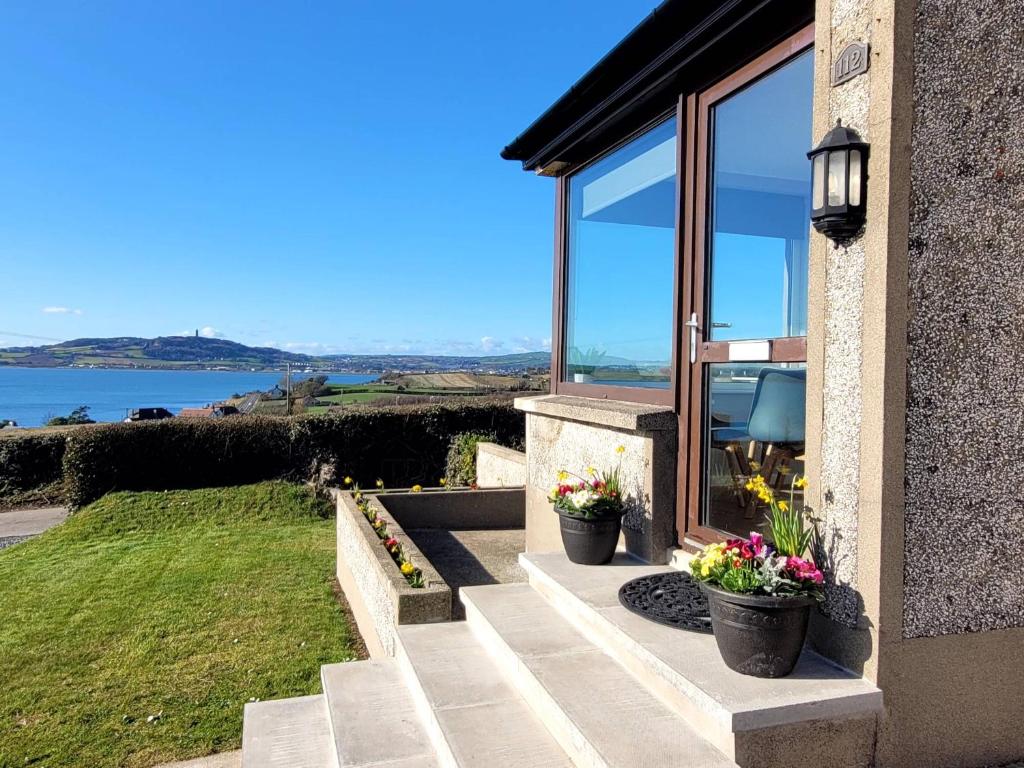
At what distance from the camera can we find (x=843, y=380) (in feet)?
8.36

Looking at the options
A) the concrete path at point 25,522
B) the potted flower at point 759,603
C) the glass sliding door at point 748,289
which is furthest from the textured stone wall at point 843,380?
the concrete path at point 25,522

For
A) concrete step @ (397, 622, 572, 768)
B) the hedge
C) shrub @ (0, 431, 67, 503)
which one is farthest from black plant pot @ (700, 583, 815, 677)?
shrub @ (0, 431, 67, 503)

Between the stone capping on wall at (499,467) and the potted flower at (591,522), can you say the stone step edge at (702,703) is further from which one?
the stone capping on wall at (499,467)

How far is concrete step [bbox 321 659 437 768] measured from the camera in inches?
110

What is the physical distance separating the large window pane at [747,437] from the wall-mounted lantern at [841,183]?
0.94 metres

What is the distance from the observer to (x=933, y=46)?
2.42 metres

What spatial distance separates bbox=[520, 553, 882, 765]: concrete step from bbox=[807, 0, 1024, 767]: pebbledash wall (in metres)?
0.12

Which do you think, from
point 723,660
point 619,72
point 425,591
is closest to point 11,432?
point 425,591

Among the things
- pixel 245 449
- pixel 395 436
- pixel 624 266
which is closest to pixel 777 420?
pixel 624 266

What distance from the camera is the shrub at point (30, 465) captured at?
12.6m

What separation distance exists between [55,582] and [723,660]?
747cm

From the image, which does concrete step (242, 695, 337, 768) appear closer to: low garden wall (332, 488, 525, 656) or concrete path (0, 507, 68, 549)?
low garden wall (332, 488, 525, 656)

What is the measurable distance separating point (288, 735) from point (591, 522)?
6.14ft

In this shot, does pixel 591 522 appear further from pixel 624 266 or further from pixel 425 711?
pixel 624 266
